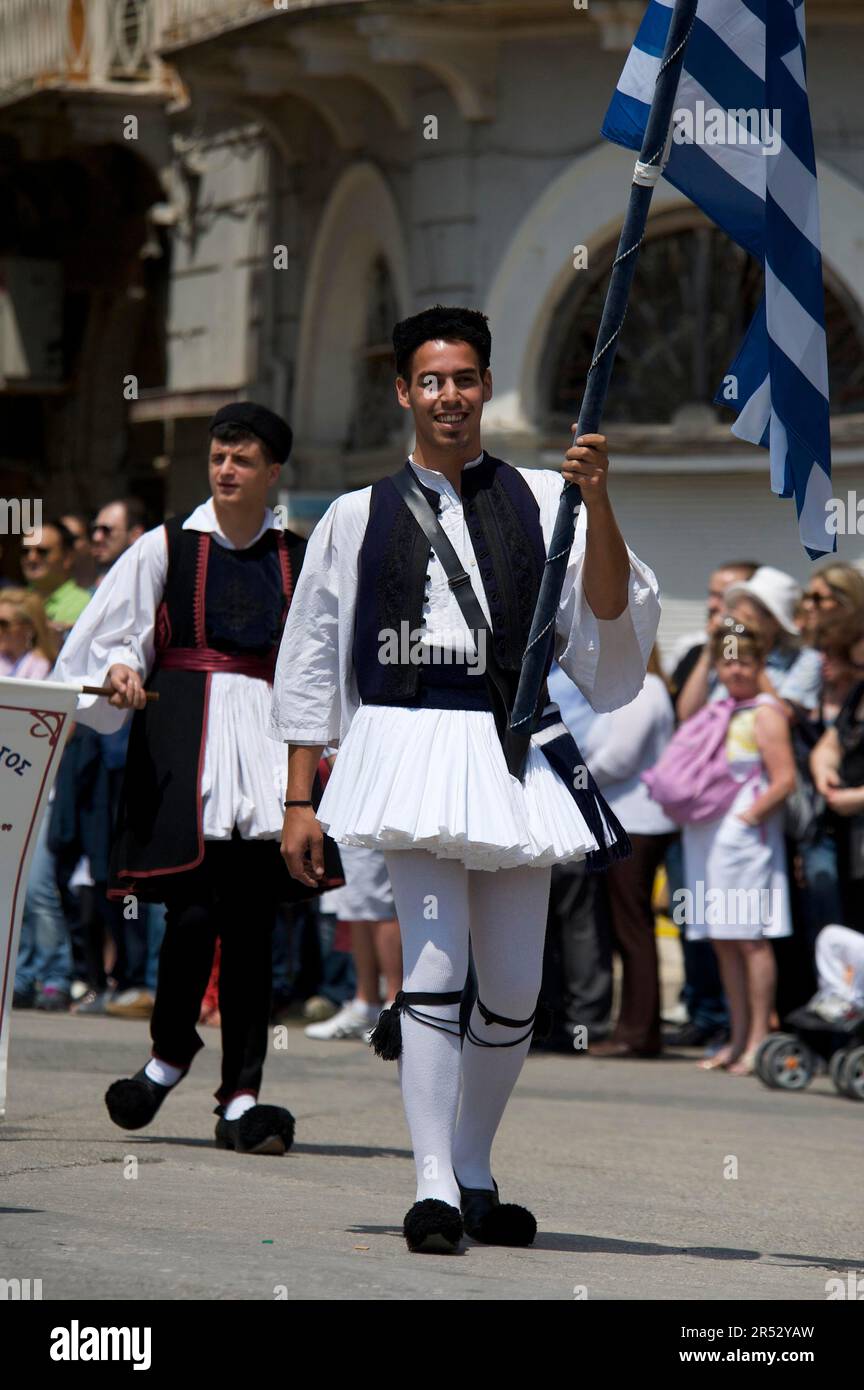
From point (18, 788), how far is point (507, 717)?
1201 mm

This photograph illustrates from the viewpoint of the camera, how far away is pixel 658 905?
1356 centimetres

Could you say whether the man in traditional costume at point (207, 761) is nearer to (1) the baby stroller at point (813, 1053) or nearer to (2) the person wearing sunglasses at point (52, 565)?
(1) the baby stroller at point (813, 1053)

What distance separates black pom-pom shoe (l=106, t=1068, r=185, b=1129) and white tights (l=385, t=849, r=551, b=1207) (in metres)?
1.51

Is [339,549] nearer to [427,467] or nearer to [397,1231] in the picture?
[427,467]

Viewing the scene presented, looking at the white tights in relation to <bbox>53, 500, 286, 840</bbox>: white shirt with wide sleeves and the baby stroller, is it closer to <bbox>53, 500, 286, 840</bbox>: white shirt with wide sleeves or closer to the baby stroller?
<bbox>53, 500, 286, 840</bbox>: white shirt with wide sleeves

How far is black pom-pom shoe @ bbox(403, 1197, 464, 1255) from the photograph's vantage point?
5145 mm

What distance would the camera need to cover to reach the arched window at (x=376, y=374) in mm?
17109

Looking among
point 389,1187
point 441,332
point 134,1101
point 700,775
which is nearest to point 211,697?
A: point 134,1101

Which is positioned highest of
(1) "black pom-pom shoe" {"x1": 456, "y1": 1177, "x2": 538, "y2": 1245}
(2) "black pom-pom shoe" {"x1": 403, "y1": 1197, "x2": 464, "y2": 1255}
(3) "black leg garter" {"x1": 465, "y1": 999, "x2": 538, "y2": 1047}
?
(3) "black leg garter" {"x1": 465, "y1": 999, "x2": 538, "y2": 1047}

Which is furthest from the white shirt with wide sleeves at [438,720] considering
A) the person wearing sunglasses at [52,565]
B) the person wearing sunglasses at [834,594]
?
the person wearing sunglasses at [52,565]

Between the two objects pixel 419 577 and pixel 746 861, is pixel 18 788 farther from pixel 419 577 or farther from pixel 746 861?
pixel 746 861

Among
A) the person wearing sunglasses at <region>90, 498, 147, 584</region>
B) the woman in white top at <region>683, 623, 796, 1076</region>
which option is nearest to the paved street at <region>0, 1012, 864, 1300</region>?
the woman in white top at <region>683, 623, 796, 1076</region>

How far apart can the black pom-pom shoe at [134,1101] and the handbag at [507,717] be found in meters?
1.88
